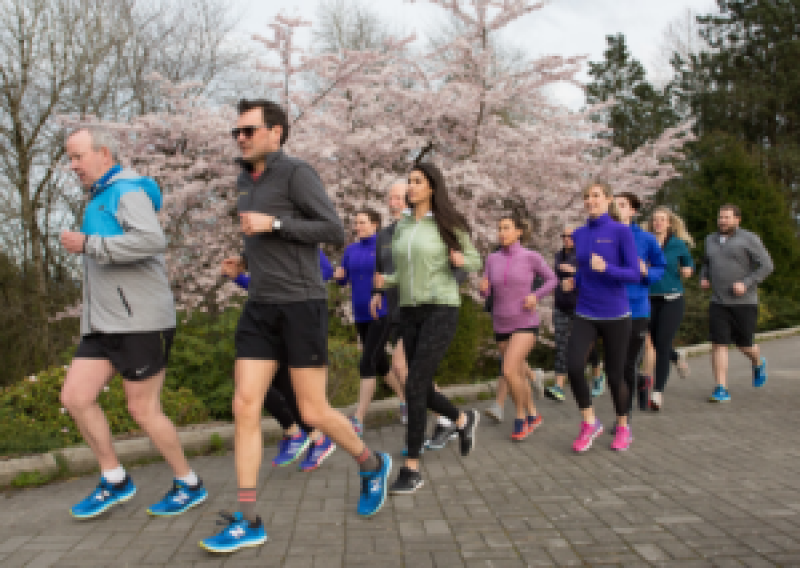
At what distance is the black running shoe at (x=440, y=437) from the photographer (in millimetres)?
5246

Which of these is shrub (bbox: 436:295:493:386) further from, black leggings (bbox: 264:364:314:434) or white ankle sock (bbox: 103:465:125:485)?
white ankle sock (bbox: 103:465:125:485)

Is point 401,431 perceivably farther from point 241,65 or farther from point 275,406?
point 241,65

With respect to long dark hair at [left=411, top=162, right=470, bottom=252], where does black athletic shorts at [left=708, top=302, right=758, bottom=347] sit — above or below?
below

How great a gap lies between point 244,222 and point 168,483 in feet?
7.40

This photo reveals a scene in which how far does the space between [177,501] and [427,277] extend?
1.99 metres

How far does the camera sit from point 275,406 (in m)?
4.81

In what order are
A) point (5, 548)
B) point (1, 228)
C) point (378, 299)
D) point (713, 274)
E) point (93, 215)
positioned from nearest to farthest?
point (5, 548)
point (93, 215)
point (378, 299)
point (713, 274)
point (1, 228)

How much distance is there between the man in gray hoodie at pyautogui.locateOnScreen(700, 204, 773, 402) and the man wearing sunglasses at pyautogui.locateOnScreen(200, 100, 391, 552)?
18.1ft

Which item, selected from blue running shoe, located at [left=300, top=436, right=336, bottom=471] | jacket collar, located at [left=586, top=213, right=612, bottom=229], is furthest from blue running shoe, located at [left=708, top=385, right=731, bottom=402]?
blue running shoe, located at [left=300, top=436, right=336, bottom=471]

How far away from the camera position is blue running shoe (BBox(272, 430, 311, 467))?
4871mm

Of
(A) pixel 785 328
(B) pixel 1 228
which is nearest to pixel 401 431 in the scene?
(B) pixel 1 228

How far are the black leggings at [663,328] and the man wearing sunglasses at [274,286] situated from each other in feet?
15.4

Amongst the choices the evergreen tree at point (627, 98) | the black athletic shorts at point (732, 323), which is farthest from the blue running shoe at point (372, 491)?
the evergreen tree at point (627, 98)

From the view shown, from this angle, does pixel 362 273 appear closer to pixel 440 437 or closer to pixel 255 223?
pixel 440 437
